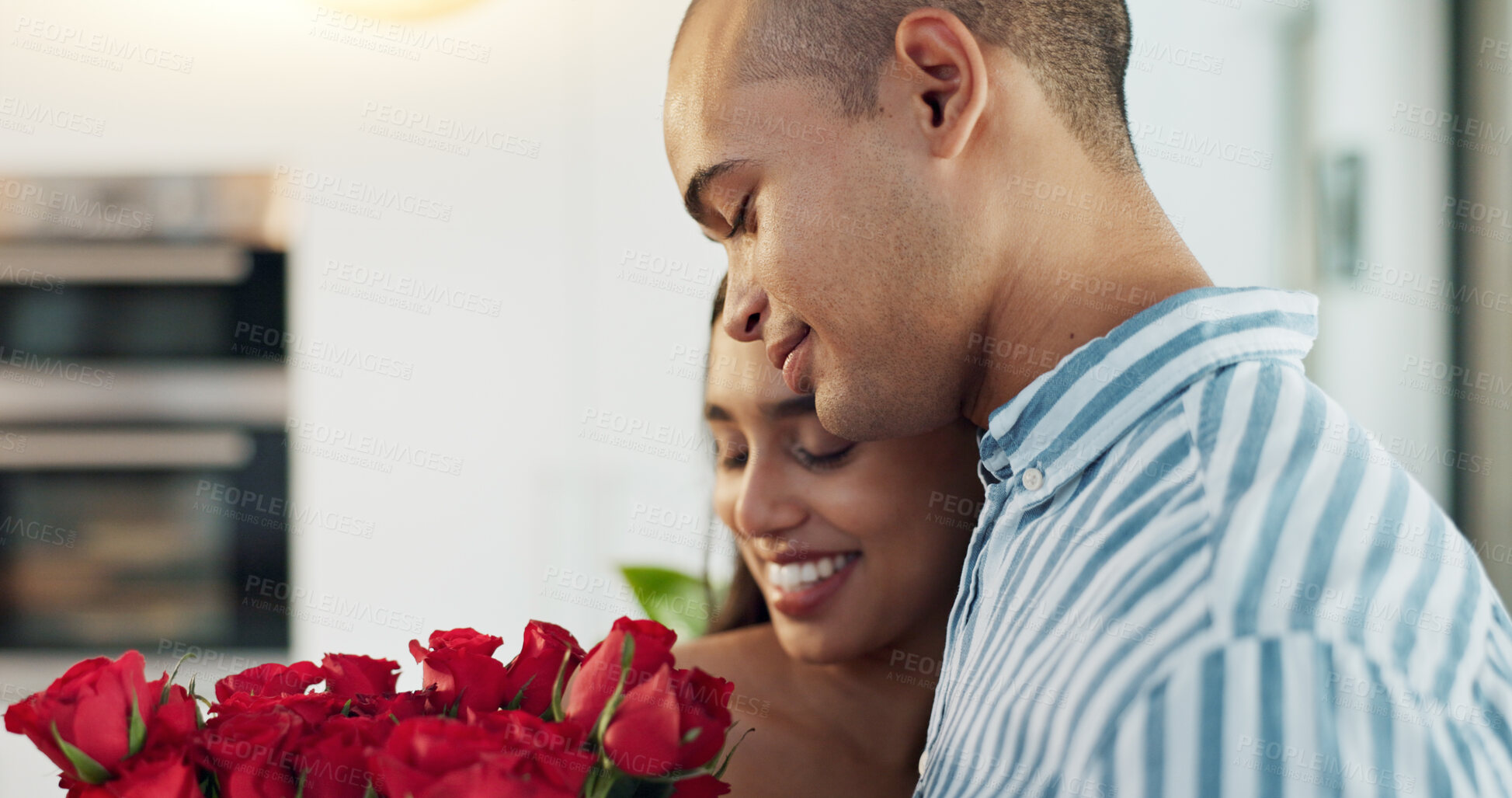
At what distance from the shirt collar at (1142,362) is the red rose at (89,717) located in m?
0.54

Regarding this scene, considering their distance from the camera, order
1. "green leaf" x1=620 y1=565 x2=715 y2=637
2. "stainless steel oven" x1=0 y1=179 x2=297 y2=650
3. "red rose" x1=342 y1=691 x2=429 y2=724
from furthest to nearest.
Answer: "stainless steel oven" x1=0 y1=179 x2=297 y2=650
"green leaf" x1=620 y1=565 x2=715 y2=637
"red rose" x1=342 y1=691 x2=429 y2=724

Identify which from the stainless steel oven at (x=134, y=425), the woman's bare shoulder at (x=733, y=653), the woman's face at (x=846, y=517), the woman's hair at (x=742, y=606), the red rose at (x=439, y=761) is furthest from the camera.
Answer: the stainless steel oven at (x=134, y=425)

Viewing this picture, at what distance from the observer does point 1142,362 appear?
2.01 feet

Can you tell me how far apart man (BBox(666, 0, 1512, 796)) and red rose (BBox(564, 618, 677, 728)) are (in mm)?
213

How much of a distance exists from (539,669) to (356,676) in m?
0.11

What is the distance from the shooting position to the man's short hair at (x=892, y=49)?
70 centimetres

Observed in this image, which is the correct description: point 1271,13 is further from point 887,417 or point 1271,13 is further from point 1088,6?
point 887,417

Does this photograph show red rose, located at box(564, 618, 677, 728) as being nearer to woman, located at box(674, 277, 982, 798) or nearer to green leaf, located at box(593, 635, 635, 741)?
green leaf, located at box(593, 635, 635, 741)

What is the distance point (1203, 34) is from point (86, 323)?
270 cm

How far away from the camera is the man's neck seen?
2.21ft

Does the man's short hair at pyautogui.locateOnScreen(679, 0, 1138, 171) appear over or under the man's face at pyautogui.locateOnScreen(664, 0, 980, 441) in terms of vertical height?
over

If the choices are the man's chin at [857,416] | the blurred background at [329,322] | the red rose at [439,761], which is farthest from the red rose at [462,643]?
the blurred background at [329,322]

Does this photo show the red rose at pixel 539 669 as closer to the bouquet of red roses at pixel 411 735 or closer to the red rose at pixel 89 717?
the bouquet of red roses at pixel 411 735

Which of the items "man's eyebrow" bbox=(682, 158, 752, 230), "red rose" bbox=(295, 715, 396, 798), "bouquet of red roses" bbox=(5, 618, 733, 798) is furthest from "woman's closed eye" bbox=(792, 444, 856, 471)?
"red rose" bbox=(295, 715, 396, 798)
